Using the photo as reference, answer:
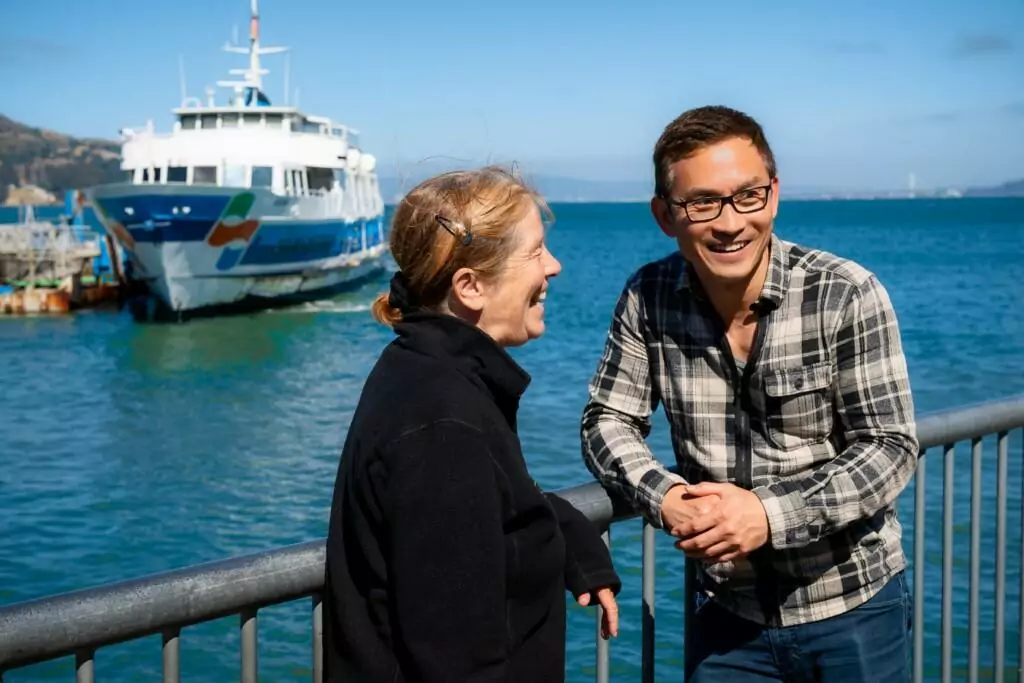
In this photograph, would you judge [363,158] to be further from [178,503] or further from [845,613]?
[845,613]

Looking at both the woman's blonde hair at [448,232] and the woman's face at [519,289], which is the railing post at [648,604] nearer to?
the woman's face at [519,289]

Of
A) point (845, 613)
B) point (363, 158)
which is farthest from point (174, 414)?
point (363, 158)

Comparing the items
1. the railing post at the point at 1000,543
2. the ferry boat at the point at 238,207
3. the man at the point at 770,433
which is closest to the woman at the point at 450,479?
the man at the point at 770,433

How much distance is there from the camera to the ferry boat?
109 ft

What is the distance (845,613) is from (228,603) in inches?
48.6

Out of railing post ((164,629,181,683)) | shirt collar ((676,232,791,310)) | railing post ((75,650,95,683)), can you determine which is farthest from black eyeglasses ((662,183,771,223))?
railing post ((75,650,95,683))

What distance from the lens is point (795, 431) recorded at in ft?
7.60

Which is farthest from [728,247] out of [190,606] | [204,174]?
[204,174]

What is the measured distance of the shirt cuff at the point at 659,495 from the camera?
2.29 meters

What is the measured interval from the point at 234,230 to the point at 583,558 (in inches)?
1313

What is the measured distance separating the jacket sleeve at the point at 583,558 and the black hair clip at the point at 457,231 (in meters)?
0.55

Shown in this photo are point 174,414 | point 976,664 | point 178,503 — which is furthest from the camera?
point 174,414

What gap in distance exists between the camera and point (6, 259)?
40.9 m

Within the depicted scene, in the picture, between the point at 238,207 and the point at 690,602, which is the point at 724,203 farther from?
the point at 238,207
